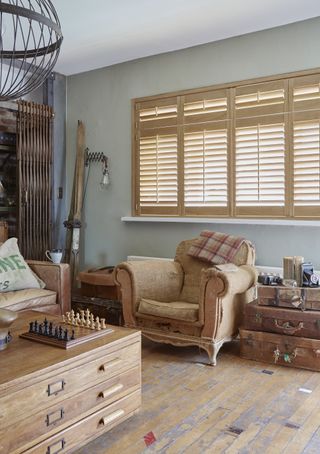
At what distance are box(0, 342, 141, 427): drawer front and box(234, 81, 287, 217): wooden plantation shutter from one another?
2.14 metres

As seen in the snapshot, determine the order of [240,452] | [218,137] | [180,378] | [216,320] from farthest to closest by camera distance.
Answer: [218,137], [216,320], [180,378], [240,452]

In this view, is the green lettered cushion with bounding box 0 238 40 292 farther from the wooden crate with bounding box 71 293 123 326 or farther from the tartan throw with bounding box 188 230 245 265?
the tartan throw with bounding box 188 230 245 265

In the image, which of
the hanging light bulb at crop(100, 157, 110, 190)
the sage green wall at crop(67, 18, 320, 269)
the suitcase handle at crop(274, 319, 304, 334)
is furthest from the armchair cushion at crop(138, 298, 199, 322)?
the hanging light bulb at crop(100, 157, 110, 190)

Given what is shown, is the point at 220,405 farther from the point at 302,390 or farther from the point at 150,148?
the point at 150,148

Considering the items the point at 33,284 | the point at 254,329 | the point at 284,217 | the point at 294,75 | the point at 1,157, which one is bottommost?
the point at 254,329

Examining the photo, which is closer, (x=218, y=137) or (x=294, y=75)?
(x=294, y=75)

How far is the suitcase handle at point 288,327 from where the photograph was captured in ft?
10.5

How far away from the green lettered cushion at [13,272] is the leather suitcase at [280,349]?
178 centimetres

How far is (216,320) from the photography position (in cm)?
320

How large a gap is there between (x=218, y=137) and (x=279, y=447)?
2.89 meters

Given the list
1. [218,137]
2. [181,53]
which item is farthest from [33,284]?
[181,53]

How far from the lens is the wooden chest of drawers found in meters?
1.76

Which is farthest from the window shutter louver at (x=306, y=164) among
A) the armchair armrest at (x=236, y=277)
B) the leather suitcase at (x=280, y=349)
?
the leather suitcase at (x=280, y=349)

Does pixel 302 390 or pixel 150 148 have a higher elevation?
pixel 150 148
